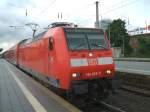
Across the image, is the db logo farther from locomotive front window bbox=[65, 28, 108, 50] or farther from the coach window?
the coach window

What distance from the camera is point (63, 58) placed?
12047 millimetres

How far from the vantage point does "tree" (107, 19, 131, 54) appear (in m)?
84.6

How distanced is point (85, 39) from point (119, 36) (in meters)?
73.1

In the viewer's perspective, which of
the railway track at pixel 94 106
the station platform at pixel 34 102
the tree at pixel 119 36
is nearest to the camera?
the station platform at pixel 34 102

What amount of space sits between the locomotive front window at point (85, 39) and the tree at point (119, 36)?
70173 millimetres

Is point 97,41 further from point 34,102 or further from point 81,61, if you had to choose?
point 34,102

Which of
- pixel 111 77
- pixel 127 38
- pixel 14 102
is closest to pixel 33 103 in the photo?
pixel 14 102

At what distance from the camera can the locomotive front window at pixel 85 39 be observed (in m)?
12.4

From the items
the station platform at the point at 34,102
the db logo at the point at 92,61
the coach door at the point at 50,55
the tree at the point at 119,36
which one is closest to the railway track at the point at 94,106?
the station platform at the point at 34,102

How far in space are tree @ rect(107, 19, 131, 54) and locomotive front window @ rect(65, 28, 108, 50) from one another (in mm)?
70173

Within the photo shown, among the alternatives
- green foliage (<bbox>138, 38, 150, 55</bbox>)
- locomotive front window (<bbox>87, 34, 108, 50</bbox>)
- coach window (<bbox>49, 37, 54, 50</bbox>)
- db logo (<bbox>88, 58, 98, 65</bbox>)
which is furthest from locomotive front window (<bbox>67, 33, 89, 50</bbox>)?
→ green foliage (<bbox>138, 38, 150, 55</bbox>)

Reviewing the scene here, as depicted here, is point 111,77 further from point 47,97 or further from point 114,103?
point 47,97

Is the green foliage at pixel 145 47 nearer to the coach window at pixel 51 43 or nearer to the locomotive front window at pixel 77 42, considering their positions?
the coach window at pixel 51 43

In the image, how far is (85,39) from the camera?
12.7 meters
